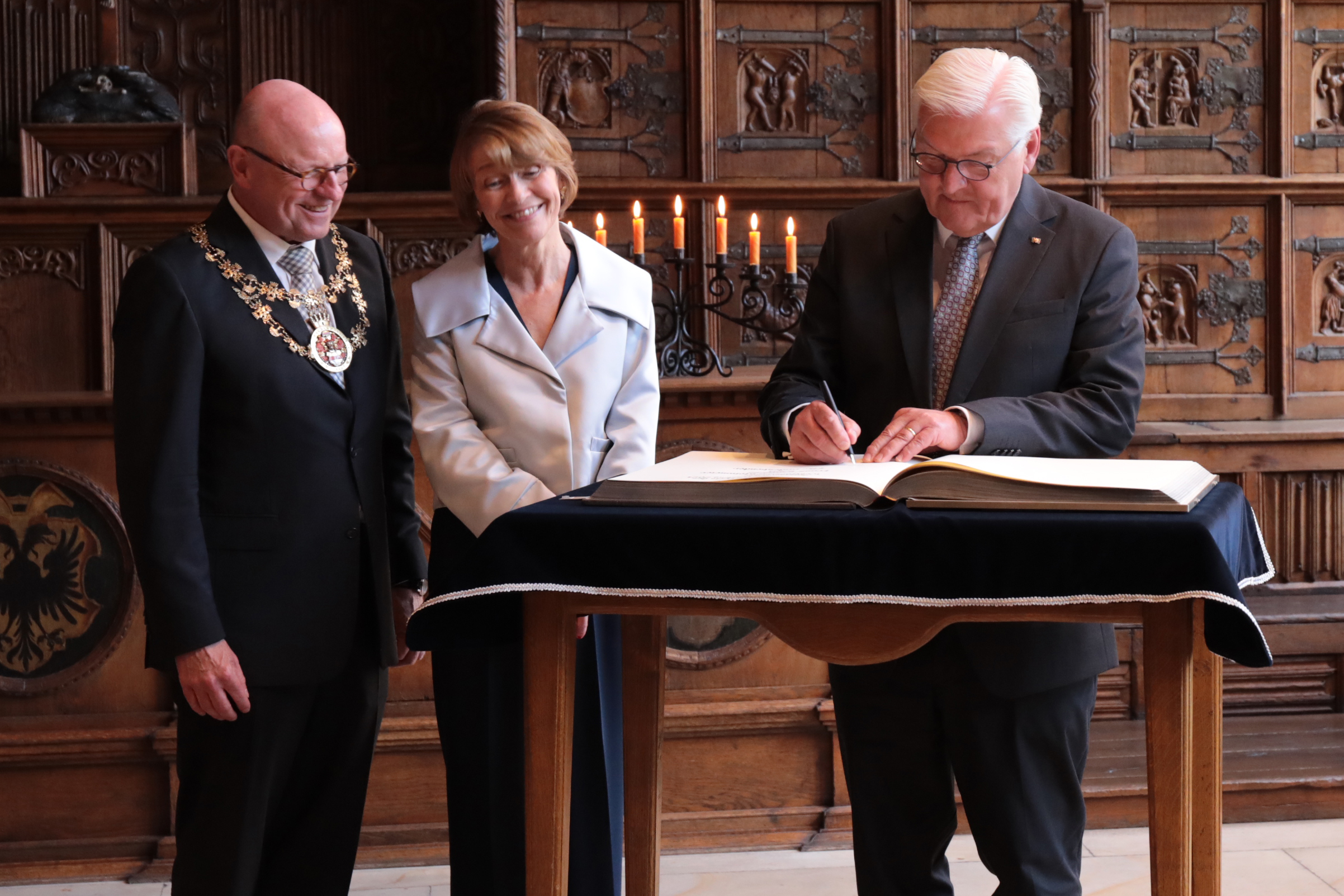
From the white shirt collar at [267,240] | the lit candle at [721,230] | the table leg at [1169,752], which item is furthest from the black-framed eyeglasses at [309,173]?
the lit candle at [721,230]

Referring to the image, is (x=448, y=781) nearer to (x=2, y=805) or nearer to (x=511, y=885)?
(x=511, y=885)

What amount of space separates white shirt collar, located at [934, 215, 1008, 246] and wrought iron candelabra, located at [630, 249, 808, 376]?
57.2 inches

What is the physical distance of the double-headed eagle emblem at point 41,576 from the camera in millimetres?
3467

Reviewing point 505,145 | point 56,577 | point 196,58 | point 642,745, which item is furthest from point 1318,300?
point 56,577

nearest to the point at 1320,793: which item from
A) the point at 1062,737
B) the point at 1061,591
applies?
the point at 1062,737

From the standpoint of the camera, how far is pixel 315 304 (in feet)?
6.98

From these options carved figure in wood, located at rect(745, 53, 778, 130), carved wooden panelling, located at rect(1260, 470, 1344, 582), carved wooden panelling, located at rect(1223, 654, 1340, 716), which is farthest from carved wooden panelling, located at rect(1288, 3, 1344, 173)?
carved figure in wood, located at rect(745, 53, 778, 130)

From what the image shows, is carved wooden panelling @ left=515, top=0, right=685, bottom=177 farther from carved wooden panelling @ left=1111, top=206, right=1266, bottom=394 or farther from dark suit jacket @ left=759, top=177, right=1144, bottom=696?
dark suit jacket @ left=759, top=177, right=1144, bottom=696

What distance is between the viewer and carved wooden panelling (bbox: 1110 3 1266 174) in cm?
432

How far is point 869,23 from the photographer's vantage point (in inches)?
166

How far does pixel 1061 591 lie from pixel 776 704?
226 centimetres

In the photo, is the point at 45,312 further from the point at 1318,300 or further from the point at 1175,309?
the point at 1318,300

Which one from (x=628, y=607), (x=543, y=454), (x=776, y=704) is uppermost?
(x=543, y=454)

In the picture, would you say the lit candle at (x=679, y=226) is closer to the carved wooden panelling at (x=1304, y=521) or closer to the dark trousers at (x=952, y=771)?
the dark trousers at (x=952, y=771)
